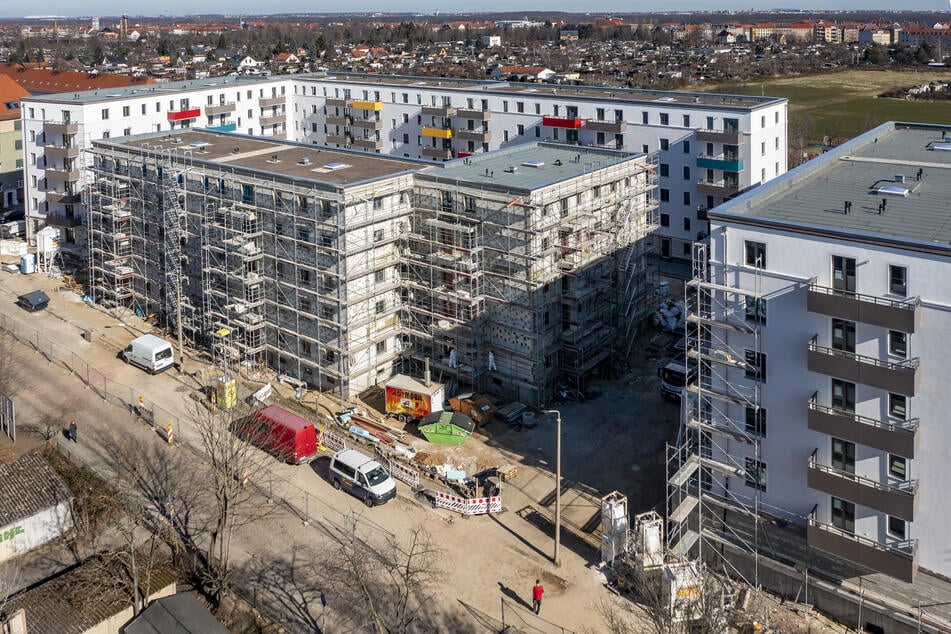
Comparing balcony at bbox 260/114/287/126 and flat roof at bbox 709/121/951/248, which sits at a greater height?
balcony at bbox 260/114/287/126

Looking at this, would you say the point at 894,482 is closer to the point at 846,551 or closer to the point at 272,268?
the point at 846,551

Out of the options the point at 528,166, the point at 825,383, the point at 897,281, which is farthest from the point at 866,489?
the point at 528,166

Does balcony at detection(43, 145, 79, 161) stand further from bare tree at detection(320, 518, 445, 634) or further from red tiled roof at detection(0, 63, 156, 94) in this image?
bare tree at detection(320, 518, 445, 634)

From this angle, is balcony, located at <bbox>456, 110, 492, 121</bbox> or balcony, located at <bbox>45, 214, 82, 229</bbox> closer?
balcony, located at <bbox>45, 214, 82, 229</bbox>

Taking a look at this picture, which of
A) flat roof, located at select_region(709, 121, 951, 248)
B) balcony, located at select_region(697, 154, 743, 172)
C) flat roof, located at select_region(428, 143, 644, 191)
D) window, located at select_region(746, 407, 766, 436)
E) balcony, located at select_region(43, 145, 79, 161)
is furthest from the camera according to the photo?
balcony, located at select_region(43, 145, 79, 161)

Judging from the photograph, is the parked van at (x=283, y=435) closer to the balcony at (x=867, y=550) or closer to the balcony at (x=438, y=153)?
the balcony at (x=867, y=550)

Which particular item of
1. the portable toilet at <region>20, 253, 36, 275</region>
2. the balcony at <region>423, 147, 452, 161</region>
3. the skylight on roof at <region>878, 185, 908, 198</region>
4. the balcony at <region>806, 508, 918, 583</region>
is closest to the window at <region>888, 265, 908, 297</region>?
the skylight on roof at <region>878, 185, 908, 198</region>

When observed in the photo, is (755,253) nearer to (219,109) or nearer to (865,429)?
(865,429)
